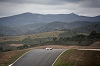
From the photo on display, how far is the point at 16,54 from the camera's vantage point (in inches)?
2653

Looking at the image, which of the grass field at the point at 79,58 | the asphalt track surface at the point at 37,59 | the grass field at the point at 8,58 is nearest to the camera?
the grass field at the point at 79,58

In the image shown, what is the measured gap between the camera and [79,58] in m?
57.7

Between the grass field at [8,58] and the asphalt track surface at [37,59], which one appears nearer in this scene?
the asphalt track surface at [37,59]

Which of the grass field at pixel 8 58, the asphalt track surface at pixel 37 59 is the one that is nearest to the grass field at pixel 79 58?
the asphalt track surface at pixel 37 59

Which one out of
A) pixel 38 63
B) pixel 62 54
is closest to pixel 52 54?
pixel 62 54

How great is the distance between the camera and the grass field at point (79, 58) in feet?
177

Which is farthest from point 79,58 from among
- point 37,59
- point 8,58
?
point 8,58

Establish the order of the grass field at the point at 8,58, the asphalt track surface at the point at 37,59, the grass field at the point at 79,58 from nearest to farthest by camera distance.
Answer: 1. the grass field at the point at 79,58
2. the asphalt track surface at the point at 37,59
3. the grass field at the point at 8,58

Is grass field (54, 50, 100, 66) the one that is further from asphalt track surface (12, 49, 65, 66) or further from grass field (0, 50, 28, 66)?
grass field (0, 50, 28, 66)

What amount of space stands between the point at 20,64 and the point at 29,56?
7347 mm

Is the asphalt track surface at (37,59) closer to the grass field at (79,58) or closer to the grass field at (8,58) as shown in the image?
the grass field at (8,58)

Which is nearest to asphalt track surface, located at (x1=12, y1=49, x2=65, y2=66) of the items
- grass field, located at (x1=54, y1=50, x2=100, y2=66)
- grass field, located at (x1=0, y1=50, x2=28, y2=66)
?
grass field, located at (x1=0, y1=50, x2=28, y2=66)

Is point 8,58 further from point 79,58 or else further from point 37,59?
point 79,58

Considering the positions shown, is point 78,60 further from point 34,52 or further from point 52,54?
point 34,52
